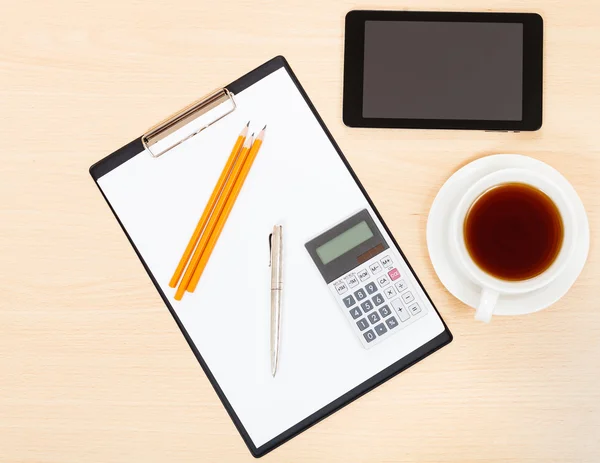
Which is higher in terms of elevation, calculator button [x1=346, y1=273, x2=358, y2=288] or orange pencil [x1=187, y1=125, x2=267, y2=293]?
orange pencil [x1=187, y1=125, x2=267, y2=293]

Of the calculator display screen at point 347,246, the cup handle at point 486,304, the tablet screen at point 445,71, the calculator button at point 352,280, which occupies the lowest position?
the cup handle at point 486,304

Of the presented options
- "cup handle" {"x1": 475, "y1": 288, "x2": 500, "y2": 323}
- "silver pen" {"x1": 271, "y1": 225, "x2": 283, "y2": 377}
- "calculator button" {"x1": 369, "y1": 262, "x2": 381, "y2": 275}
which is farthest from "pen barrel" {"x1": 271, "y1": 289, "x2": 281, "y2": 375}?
"cup handle" {"x1": 475, "y1": 288, "x2": 500, "y2": 323}

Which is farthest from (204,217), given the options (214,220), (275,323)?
(275,323)

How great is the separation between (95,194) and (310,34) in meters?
0.29

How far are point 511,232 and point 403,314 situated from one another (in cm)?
14

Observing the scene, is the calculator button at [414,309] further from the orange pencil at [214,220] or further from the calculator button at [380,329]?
the orange pencil at [214,220]

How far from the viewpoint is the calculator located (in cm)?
65

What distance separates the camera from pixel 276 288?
0.65 metres

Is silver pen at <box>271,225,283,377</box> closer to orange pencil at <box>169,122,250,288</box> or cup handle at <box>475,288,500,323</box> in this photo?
orange pencil at <box>169,122,250,288</box>

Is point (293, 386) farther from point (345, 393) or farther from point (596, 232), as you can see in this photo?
point (596, 232)

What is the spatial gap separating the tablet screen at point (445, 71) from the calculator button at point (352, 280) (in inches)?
6.7

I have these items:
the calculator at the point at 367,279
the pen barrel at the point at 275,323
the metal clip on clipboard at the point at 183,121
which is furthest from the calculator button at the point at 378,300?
the metal clip on clipboard at the point at 183,121

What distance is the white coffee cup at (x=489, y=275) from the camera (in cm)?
59

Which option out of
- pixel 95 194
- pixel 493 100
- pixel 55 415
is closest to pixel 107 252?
pixel 95 194
